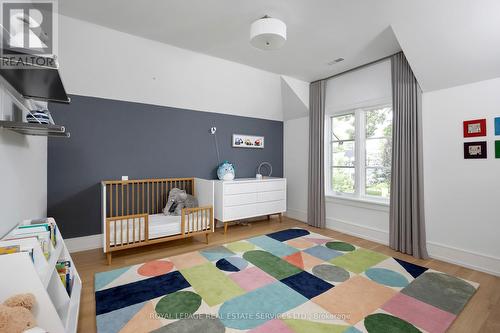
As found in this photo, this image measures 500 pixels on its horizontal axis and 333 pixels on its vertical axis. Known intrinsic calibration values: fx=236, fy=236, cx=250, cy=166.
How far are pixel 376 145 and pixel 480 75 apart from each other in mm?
1403

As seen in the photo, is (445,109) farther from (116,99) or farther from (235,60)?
(116,99)

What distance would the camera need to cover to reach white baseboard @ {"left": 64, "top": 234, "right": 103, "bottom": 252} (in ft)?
9.82

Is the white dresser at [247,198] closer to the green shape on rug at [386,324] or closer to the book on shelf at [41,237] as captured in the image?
the book on shelf at [41,237]

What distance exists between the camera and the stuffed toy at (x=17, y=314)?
3.32 ft

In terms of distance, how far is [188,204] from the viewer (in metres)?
3.51

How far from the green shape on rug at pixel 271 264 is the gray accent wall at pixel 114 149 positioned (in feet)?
5.70

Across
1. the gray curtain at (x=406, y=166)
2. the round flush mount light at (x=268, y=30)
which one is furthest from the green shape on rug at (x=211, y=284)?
the round flush mount light at (x=268, y=30)

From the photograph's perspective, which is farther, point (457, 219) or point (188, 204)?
point (188, 204)

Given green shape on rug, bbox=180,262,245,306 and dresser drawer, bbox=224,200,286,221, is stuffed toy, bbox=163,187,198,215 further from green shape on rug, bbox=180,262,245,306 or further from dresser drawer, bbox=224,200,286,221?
green shape on rug, bbox=180,262,245,306

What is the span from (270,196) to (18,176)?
3.29 metres

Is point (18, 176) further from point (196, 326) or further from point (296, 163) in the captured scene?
point (296, 163)

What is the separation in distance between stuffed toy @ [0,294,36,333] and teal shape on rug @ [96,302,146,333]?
0.59m

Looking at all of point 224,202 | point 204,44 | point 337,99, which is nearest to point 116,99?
point 204,44

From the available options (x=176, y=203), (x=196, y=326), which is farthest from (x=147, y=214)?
(x=196, y=326)
